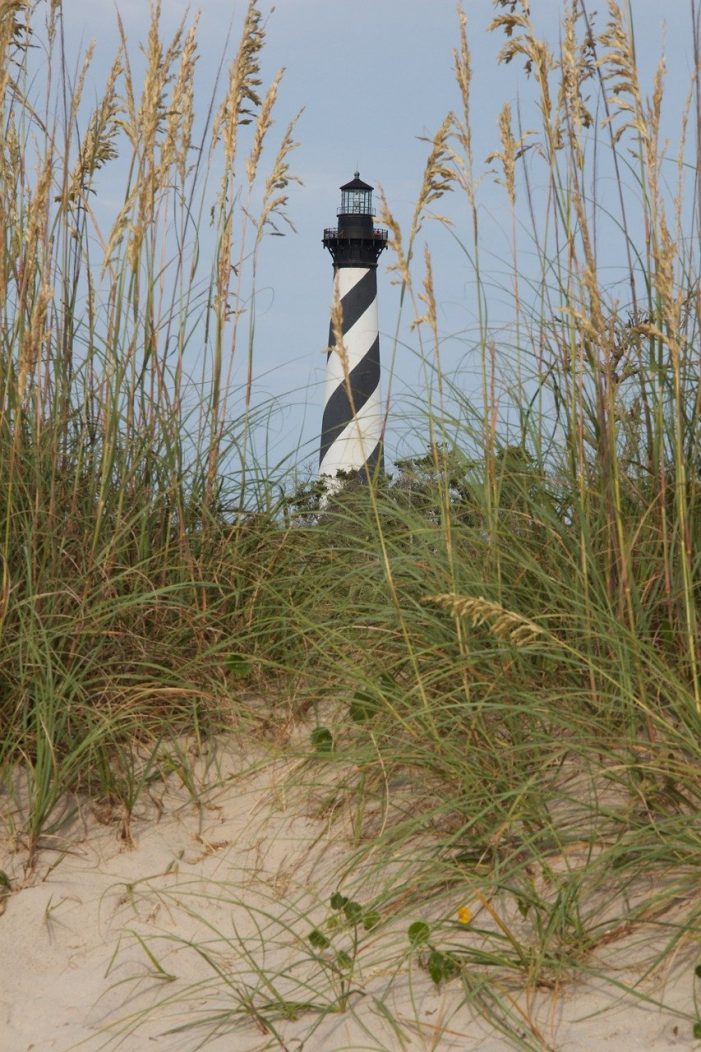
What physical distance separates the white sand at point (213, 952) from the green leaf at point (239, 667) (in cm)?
23

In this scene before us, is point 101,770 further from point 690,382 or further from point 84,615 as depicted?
point 690,382

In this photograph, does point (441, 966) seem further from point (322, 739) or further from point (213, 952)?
point (322, 739)

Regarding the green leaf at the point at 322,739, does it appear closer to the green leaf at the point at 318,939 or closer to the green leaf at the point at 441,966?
the green leaf at the point at 318,939

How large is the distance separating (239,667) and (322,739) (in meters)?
0.45

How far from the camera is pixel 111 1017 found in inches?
104

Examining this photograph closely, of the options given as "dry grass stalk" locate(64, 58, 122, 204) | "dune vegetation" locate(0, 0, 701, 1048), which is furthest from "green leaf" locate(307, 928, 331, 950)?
"dry grass stalk" locate(64, 58, 122, 204)

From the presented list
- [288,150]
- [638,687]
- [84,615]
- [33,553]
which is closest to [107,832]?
[84,615]

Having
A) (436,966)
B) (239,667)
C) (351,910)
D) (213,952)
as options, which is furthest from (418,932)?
(239,667)

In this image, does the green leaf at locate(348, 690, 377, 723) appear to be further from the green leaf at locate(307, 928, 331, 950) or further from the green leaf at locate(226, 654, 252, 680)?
the green leaf at locate(307, 928, 331, 950)

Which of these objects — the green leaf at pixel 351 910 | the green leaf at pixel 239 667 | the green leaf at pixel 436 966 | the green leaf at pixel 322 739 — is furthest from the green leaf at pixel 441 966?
the green leaf at pixel 239 667

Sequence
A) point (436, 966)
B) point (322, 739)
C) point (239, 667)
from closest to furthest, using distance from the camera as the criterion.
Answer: point (436, 966) < point (322, 739) < point (239, 667)

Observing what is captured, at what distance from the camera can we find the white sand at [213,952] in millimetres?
2346

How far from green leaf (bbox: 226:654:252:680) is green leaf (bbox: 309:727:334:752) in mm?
386

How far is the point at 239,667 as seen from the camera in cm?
348
